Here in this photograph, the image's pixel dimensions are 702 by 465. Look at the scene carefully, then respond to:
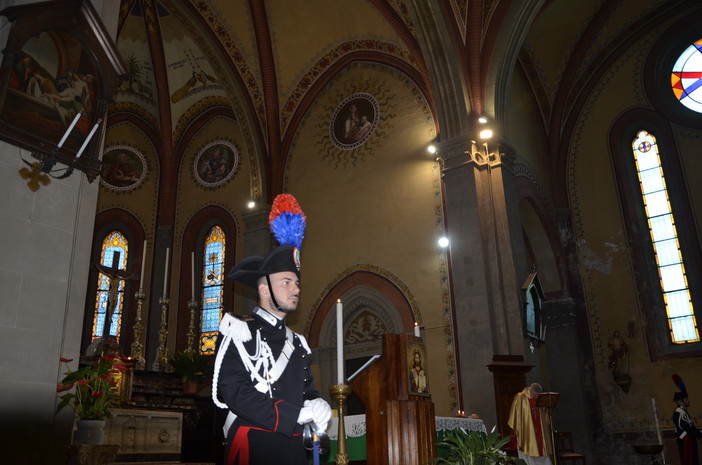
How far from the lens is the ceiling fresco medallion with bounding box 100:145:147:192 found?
52.7 ft

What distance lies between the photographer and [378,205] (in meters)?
12.3

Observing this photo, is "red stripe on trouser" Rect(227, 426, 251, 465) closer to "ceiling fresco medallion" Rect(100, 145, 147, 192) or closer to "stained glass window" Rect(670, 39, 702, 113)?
"stained glass window" Rect(670, 39, 702, 113)

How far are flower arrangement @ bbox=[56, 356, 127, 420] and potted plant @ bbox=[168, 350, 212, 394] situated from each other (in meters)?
4.63

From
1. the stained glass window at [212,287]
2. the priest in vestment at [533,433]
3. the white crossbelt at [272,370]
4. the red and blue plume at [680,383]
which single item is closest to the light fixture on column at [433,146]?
the priest in vestment at [533,433]

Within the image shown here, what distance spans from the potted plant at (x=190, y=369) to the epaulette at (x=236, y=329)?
6.67m

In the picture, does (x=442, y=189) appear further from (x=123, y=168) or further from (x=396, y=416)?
(x=123, y=168)

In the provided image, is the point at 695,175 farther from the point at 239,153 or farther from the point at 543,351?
the point at 239,153

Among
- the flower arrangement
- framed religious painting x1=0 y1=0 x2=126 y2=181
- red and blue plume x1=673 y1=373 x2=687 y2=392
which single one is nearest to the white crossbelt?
the flower arrangement

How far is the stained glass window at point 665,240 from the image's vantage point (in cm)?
1197

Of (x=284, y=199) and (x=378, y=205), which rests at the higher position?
(x=378, y=205)

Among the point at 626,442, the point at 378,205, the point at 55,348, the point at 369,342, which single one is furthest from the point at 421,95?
the point at 55,348

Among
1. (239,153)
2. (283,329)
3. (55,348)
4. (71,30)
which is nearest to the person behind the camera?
(283,329)

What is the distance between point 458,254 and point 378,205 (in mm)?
2858

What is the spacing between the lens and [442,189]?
11422 mm
